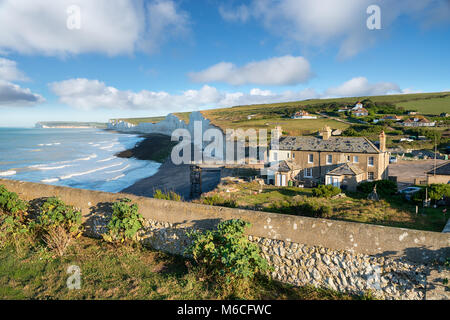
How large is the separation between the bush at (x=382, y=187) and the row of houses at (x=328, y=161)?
1168 millimetres

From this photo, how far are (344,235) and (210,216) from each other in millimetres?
3184

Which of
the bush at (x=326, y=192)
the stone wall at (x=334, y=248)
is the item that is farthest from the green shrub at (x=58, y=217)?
the bush at (x=326, y=192)

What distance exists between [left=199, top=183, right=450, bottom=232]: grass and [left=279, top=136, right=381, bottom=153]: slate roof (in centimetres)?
668

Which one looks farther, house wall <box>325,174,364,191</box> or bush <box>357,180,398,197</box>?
house wall <box>325,174,364,191</box>

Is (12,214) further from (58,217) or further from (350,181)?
(350,181)

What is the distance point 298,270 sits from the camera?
579cm

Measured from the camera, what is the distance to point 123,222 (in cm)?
696

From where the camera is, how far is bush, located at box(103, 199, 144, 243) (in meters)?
6.98

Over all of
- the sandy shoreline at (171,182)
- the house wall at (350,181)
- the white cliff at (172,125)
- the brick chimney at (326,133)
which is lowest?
the sandy shoreline at (171,182)

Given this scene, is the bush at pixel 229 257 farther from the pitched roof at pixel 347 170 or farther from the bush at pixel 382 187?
the pitched roof at pixel 347 170

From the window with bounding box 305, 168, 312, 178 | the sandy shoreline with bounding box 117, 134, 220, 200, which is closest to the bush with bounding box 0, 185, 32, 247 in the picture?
the sandy shoreline with bounding box 117, 134, 220, 200

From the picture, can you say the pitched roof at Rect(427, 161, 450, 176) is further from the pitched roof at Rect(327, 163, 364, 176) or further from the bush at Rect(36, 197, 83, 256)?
the bush at Rect(36, 197, 83, 256)

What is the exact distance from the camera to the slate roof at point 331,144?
94.6ft

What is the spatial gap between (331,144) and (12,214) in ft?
99.9
